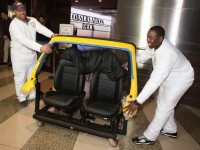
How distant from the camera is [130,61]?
2.21 m

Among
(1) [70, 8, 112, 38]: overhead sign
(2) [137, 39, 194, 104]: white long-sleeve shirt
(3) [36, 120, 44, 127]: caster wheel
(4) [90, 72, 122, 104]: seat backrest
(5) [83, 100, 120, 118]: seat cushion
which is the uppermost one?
(1) [70, 8, 112, 38]: overhead sign

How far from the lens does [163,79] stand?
2117 millimetres

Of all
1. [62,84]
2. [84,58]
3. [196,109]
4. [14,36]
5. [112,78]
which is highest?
[14,36]

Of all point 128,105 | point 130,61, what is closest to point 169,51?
point 130,61

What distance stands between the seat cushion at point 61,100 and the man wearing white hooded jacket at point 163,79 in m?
0.83

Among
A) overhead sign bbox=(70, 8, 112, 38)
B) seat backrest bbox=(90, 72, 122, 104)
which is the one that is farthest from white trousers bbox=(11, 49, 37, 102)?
overhead sign bbox=(70, 8, 112, 38)

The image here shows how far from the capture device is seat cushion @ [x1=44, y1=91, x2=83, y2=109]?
8.13 feet

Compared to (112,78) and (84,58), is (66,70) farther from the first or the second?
(112,78)

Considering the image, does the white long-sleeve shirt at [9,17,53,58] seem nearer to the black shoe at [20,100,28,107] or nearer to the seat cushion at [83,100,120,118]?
the black shoe at [20,100,28,107]

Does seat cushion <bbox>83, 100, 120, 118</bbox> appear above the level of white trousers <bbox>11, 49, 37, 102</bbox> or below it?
below

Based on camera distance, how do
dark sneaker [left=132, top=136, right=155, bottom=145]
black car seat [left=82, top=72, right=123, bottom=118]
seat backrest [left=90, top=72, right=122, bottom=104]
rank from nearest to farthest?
dark sneaker [left=132, top=136, right=155, bottom=145] < black car seat [left=82, top=72, right=123, bottom=118] < seat backrest [left=90, top=72, right=122, bottom=104]

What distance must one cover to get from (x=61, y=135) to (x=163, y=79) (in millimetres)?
1474

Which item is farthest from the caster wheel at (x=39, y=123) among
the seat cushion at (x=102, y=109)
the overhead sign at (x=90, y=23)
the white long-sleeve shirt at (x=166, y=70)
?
the overhead sign at (x=90, y=23)

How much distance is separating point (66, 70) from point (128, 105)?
123 centimetres
